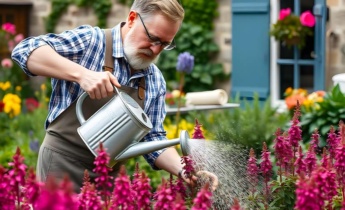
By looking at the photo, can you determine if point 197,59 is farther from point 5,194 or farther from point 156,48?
point 5,194

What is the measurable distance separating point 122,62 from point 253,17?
14.6ft

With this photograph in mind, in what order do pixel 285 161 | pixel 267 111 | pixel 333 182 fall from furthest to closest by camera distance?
pixel 267 111 < pixel 285 161 < pixel 333 182

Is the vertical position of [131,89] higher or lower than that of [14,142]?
higher

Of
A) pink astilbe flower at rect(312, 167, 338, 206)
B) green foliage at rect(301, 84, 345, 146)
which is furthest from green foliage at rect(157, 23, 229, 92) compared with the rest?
pink astilbe flower at rect(312, 167, 338, 206)

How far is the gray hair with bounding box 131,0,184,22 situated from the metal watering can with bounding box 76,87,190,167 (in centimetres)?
33

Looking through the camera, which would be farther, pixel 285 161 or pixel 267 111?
pixel 267 111

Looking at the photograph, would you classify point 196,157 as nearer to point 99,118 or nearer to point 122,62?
point 99,118

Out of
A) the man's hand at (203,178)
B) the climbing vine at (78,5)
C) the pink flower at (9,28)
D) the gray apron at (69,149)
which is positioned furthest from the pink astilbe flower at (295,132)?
the pink flower at (9,28)

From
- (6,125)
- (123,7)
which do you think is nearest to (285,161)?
(6,125)

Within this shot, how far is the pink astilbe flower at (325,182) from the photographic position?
91.1 inches

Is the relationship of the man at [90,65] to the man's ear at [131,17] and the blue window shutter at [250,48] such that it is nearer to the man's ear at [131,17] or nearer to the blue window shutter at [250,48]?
the man's ear at [131,17]

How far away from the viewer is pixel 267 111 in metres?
6.41

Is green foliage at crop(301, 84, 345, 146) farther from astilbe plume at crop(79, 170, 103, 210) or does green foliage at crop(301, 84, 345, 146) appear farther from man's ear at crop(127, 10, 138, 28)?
astilbe plume at crop(79, 170, 103, 210)

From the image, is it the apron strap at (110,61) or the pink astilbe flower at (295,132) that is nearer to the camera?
the pink astilbe flower at (295,132)
